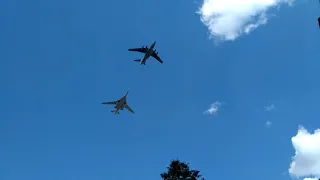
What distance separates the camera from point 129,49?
7281 cm

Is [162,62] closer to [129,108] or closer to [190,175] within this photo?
[129,108]

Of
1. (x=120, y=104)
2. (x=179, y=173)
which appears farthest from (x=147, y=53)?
(x=179, y=173)

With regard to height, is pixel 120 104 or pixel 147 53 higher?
pixel 147 53

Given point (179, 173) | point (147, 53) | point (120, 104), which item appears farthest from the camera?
point (120, 104)

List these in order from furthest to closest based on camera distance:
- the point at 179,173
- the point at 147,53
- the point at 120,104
→ the point at 120,104 < the point at 147,53 < the point at 179,173

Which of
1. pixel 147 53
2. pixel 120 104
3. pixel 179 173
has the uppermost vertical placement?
pixel 147 53

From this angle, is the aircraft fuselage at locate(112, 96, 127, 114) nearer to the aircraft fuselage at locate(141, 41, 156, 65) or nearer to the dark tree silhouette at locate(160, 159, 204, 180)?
the aircraft fuselage at locate(141, 41, 156, 65)

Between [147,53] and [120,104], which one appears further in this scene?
[120,104]

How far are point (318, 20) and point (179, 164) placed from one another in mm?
22505

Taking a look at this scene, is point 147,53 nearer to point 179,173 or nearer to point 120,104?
point 120,104

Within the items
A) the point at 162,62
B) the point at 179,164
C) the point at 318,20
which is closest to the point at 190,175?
the point at 179,164

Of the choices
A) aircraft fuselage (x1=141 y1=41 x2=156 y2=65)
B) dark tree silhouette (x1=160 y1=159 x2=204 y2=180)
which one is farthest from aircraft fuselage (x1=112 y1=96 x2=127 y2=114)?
dark tree silhouette (x1=160 y1=159 x2=204 y2=180)

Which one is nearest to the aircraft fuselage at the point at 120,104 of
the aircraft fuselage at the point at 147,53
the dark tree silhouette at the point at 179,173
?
the aircraft fuselage at the point at 147,53

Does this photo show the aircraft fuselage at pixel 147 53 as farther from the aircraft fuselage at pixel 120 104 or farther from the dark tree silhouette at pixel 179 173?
the dark tree silhouette at pixel 179 173
